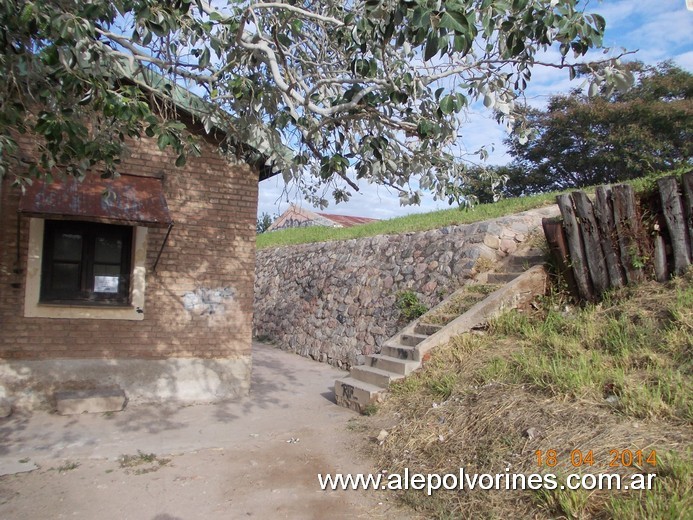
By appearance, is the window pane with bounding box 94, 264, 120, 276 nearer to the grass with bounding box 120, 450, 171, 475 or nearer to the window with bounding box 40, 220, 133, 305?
the window with bounding box 40, 220, 133, 305

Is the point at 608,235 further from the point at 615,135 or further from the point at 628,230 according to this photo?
the point at 615,135

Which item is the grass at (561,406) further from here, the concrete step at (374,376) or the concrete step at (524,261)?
the concrete step at (524,261)

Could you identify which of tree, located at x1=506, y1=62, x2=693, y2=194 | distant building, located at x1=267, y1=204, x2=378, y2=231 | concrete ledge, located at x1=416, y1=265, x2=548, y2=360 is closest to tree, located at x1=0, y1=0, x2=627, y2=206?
concrete ledge, located at x1=416, y1=265, x2=548, y2=360

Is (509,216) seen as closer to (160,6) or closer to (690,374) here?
(690,374)

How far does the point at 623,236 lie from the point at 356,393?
12.1 ft

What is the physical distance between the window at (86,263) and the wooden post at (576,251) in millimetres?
5829

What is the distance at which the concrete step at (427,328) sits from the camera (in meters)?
7.18

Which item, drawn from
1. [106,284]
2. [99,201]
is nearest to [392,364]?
[106,284]

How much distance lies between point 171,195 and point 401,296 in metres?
4.50

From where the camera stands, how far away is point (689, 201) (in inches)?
216

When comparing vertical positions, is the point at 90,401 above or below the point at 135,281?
below

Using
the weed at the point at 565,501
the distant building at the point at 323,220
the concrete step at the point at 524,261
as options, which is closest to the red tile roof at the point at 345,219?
the distant building at the point at 323,220

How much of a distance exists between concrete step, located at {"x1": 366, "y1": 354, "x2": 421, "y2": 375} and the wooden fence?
7.33ft

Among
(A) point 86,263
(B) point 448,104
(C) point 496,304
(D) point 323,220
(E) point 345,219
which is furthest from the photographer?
(E) point 345,219
